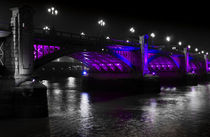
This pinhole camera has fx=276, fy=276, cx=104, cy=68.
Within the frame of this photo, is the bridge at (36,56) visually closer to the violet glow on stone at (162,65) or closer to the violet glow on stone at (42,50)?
the violet glow on stone at (42,50)

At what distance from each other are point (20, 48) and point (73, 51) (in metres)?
11.9

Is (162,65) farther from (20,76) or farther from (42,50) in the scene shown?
(20,76)

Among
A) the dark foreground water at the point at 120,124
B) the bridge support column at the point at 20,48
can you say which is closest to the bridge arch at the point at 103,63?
the dark foreground water at the point at 120,124

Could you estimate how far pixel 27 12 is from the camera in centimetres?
2369

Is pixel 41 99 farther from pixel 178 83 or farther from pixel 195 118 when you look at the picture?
pixel 178 83

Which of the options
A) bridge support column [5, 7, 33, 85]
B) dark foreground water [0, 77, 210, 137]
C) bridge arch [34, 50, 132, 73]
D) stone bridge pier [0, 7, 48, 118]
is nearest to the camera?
dark foreground water [0, 77, 210, 137]

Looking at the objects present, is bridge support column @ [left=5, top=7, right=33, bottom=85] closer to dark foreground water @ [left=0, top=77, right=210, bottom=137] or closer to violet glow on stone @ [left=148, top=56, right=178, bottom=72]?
dark foreground water @ [left=0, top=77, right=210, bottom=137]

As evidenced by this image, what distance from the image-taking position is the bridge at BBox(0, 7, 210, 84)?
2311 centimetres

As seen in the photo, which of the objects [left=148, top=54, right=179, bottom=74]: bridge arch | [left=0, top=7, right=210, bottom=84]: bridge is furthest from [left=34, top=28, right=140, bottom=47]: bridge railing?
[left=148, top=54, right=179, bottom=74]: bridge arch

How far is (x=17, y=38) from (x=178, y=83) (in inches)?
2260

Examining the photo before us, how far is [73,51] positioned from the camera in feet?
113

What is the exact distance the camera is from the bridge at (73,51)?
23109mm

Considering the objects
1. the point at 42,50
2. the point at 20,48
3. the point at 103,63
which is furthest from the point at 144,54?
the point at 20,48

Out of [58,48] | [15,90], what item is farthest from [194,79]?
[15,90]
